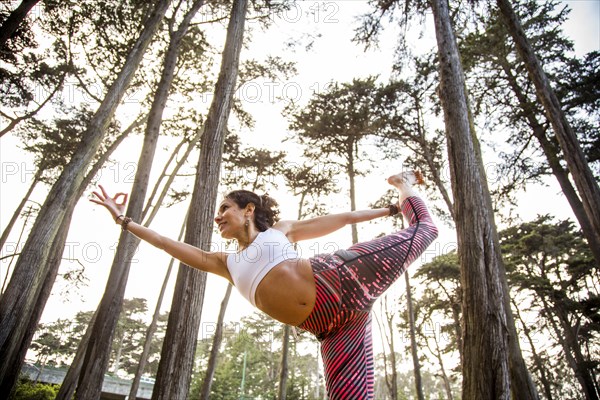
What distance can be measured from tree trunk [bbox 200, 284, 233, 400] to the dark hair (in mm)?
12045

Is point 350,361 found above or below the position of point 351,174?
below

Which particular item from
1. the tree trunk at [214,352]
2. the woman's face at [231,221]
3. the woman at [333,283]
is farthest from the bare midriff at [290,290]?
the tree trunk at [214,352]

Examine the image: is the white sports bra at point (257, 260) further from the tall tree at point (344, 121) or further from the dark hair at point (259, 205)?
the tall tree at point (344, 121)

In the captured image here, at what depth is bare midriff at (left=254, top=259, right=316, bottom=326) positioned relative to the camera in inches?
61.2

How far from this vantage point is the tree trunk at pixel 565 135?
568cm

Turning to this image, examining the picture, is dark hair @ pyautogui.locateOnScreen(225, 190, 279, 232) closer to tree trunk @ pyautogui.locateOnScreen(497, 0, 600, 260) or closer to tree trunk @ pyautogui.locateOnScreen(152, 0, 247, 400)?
tree trunk @ pyautogui.locateOnScreen(152, 0, 247, 400)

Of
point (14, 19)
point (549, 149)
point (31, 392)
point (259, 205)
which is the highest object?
point (549, 149)

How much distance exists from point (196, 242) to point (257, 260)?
2072 mm

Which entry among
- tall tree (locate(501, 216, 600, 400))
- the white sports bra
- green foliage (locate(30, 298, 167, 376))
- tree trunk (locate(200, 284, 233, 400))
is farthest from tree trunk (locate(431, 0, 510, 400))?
green foliage (locate(30, 298, 167, 376))

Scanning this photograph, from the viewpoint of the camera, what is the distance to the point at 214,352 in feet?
41.7

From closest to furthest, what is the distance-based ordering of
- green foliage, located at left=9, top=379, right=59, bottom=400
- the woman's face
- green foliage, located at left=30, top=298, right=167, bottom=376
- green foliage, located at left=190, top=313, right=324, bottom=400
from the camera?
the woman's face, green foliage, located at left=9, top=379, right=59, bottom=400, green foliage, located at left=190, top=313, right=324, bottom=400, green foliage, located at left=30, top=298, right=167, bottom=376

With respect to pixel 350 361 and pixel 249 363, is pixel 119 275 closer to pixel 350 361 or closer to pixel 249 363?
pixel 350 361

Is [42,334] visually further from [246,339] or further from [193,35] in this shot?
[193,35]

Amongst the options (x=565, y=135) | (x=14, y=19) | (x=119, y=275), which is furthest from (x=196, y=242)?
(x=565, y=135)
